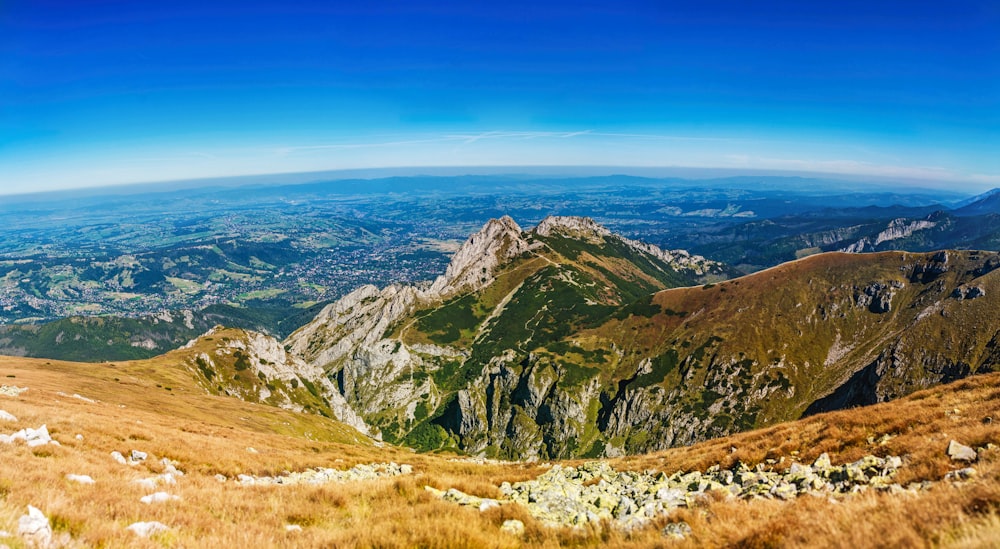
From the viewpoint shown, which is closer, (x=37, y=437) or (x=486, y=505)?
(x=486, y=505)

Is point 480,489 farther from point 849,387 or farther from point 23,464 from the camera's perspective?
point 849,387

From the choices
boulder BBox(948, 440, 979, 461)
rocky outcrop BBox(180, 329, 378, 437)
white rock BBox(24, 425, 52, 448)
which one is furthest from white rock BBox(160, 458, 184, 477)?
rocky outcrop BBox(180, 329, 378, 437)

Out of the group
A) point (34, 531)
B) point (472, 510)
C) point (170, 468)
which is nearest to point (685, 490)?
point (472, 510)

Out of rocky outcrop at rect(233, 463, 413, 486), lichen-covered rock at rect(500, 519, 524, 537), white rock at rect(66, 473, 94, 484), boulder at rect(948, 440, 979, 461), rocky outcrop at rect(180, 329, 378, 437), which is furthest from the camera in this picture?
rocky outcrop at rect(180, 329, 378, 437)

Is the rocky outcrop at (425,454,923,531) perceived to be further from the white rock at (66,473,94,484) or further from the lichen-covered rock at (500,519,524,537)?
the white rock at (66,473,94,484)

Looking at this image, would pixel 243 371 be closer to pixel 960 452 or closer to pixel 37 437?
pixel 37 437

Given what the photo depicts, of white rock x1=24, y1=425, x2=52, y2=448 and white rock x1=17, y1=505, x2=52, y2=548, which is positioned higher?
white rock x1=17, y1=505, x2=52, y2=548
